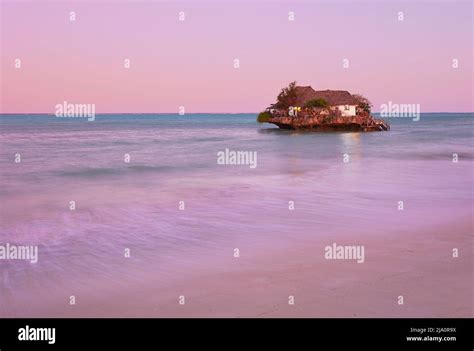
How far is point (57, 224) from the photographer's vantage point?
38.8 ft

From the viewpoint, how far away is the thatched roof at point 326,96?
204 ft

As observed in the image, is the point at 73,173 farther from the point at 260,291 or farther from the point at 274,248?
the point at 260,291

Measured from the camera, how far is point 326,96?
63.8 m
